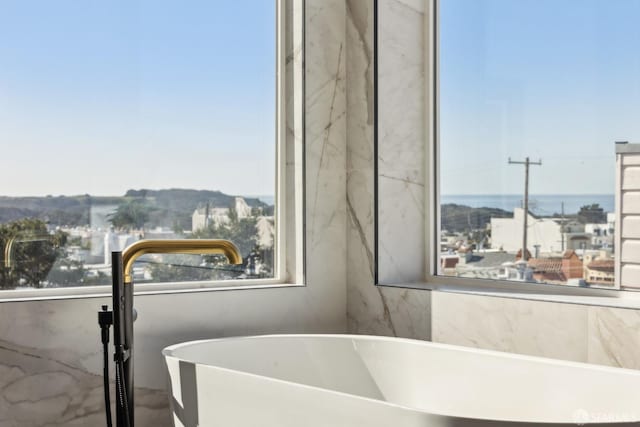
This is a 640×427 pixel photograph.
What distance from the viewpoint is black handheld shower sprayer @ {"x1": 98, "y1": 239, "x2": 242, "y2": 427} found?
2.16 meters

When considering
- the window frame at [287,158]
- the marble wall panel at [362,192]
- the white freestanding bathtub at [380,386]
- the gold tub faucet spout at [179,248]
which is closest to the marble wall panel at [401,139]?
the marble wall panel at [362,192]

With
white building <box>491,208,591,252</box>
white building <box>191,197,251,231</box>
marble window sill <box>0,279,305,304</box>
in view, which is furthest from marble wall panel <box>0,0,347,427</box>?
white building <box>491,208,591,252</box>

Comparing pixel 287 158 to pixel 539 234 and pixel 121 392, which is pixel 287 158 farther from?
pixel 121 392

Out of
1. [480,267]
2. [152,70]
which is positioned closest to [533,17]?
[480,267]

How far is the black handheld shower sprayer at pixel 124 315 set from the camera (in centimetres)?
216

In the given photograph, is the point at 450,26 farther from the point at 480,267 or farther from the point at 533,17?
the point at 480,267

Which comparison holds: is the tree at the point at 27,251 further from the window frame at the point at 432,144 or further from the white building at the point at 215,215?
the window frame at the point at 432,144

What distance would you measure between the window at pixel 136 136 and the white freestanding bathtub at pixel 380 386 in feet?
1.66

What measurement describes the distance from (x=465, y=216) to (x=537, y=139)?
459 millimetres

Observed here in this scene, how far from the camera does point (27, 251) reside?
253 cm

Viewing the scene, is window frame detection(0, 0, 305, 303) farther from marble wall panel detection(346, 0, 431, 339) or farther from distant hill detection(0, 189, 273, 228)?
marble wall panel detection(346, 0, 431, 339)

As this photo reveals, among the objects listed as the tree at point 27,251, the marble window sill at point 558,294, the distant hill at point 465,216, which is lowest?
the marble window sill at point 558,294

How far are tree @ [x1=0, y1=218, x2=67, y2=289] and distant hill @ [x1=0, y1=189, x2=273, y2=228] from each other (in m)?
0.04

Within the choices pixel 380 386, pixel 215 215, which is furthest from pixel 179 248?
pixel 380 386
